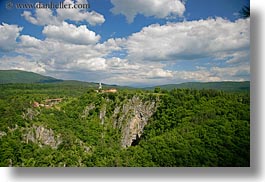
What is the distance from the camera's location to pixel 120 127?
23.9 feet

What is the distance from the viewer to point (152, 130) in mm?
6762

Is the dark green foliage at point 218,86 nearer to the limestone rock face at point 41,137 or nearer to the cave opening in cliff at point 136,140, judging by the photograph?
the cave opening in cliff at point 136,140

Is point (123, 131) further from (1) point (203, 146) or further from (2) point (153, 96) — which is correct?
(1) point (203, 146)

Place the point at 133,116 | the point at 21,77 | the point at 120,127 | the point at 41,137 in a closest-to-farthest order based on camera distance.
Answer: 1. the point at 21,77
2. the point at 41,137
3. the point at 120,127
4. the point at 133,116

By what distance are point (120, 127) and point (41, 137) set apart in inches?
81.1

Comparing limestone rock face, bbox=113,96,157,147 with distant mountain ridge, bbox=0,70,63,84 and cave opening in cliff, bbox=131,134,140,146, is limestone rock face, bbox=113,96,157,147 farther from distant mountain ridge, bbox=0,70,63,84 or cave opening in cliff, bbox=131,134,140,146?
distant mountain ridge, bbox=0,70,63,84

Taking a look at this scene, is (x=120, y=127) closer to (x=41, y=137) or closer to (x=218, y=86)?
(x=41, y=137)

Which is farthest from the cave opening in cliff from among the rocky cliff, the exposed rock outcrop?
the exposed rock outcrop

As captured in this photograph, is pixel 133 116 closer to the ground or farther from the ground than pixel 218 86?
closer to the ground

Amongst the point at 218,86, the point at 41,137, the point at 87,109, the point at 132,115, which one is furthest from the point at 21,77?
the point at 218,86

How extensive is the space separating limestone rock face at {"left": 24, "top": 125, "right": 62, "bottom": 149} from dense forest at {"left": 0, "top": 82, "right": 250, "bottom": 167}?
0.7 inches

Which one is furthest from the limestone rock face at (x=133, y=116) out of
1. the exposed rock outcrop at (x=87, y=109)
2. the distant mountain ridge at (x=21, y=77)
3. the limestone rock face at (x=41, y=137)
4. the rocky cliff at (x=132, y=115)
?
the distant mountain ridge at (x=21, y=77)

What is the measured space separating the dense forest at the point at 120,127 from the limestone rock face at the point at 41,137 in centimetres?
2

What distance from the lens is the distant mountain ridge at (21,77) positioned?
5.10 meters
